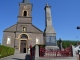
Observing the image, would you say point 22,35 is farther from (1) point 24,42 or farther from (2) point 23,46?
(2) point 23,46

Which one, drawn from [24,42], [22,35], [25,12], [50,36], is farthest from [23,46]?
[50,36]

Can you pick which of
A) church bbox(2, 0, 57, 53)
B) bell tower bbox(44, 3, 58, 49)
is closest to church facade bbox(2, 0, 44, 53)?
church bbox(2, 0, 57, 53)

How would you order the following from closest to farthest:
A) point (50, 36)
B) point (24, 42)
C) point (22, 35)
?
point (50, 36), point (24, 42), point (22, 35)

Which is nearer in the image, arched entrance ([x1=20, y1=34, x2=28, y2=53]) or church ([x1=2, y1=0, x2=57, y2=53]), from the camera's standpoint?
church ([x1=2, y1=0, x2=57, y2=53])

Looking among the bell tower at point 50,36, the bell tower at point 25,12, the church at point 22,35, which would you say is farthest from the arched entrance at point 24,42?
the bell tower at point 50,36

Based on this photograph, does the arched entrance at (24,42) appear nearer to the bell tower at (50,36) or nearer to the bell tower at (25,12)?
the bell tower at (25,12)

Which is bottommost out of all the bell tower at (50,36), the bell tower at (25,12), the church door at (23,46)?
the church door at (23,46)

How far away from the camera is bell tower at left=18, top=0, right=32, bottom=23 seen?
32.3 m

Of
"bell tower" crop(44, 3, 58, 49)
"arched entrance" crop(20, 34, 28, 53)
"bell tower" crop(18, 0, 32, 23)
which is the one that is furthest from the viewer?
"bell tower" crop(18, 0, 32, 23)

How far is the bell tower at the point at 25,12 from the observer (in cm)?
3231

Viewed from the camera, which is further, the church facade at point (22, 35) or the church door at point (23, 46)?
the church door at point (23, 46)

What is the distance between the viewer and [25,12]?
34.0 metres

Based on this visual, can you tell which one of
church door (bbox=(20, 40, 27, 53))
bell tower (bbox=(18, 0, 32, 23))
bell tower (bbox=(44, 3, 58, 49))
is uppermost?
bell tower (bbox=(18, 0, 32, 23))

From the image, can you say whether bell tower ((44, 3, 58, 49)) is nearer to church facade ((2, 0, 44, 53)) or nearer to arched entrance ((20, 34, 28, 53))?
church facade ((2, 0, 44, 53))
